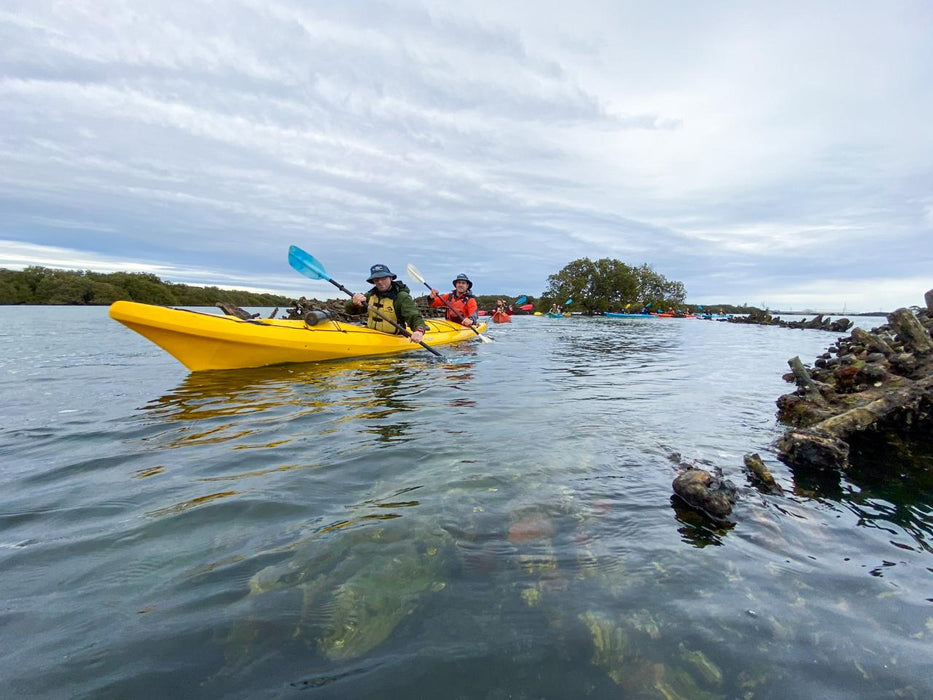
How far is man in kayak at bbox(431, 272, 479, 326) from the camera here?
1931 centimetres

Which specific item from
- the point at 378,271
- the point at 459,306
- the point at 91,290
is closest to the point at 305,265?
the point at 378,271

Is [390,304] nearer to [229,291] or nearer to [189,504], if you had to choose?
[189,504]

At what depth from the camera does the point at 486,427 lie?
5934mm

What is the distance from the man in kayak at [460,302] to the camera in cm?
1931

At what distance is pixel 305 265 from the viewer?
1168 centimetres

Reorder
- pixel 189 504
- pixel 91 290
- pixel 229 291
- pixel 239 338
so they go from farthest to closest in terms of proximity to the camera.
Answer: pixel 229 291
pixel 91 290
pixel 239 338
pixel 189 504

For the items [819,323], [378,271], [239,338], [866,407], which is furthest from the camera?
[819,323]

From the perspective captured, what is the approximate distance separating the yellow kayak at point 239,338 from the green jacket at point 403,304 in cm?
63

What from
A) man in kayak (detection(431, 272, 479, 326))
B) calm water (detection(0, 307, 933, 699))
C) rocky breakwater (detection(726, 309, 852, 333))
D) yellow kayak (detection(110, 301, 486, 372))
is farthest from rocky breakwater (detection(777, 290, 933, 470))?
rocky breakwater (detection(726, 309, 852, 333))

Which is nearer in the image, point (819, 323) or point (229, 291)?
point (819, 323)

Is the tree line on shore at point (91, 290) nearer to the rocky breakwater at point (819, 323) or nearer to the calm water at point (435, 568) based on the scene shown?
the calm water at point (435, 568)

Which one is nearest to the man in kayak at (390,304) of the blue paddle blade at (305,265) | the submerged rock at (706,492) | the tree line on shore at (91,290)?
the blue paddle blade at (305,265)

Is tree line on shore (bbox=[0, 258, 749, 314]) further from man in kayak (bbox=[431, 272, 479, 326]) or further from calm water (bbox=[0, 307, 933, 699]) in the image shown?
calm water (bbox=[0, 307, 933, 699])

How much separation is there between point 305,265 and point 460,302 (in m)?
9.30
